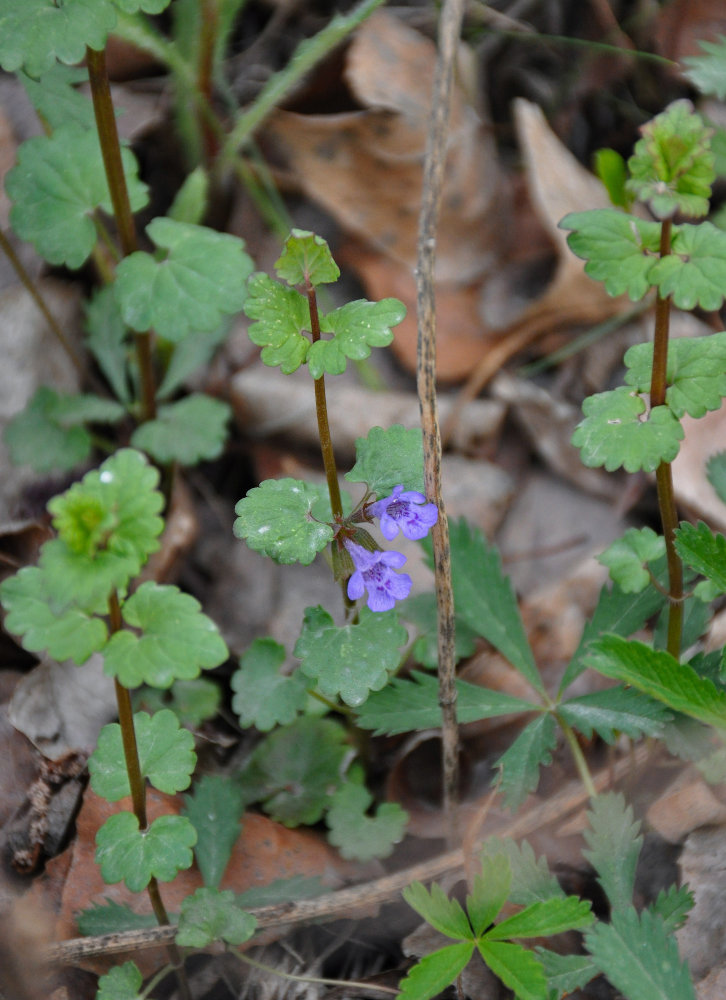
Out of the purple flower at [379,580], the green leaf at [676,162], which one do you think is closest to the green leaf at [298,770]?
the purple flower at [379,580]

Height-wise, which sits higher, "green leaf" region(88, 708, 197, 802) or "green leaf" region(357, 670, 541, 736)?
"green leaf" region(88, 708, 197, 802)

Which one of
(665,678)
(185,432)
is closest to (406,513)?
(665,678)

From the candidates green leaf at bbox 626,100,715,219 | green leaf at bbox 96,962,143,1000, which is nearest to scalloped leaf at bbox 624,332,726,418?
green leaf at bbox 626,100,715,219

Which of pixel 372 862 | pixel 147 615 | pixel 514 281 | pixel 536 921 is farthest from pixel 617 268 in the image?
pixel 514 281

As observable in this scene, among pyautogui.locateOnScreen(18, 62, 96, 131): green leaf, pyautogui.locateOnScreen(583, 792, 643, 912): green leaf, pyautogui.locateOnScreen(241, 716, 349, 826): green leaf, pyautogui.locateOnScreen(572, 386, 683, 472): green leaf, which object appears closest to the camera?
pyautogui.locateOnScreen(572, 386, 683, 472): green leaf

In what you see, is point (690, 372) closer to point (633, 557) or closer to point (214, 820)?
point (633, 557)

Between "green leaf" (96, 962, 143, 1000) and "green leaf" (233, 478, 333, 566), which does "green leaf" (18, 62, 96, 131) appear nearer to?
"green leaf" (233, 478, 333, 566)

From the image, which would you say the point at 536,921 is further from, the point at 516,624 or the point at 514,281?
the point at 514,281
